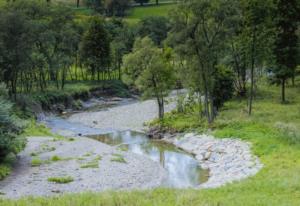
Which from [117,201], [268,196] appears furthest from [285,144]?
[117,201]

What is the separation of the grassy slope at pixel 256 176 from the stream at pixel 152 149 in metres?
4.71

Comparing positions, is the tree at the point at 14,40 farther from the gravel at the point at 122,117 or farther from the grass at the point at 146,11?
the grass at the point at 146,11

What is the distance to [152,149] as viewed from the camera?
142 ft

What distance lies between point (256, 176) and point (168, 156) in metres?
15.8

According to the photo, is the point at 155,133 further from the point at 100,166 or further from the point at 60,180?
the point at 60,180

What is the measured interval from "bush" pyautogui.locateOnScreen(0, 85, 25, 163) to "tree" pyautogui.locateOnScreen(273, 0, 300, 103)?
3444 cm

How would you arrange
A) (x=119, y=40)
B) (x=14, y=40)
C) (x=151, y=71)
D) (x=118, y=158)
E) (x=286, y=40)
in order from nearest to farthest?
1. (x=118, y=158)
2. (x=151, y=71)
3. (x=286, y=40)
4. (x=14, y=40)
5. (x=119, y=40)

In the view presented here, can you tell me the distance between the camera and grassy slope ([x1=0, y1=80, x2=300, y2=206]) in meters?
15.6

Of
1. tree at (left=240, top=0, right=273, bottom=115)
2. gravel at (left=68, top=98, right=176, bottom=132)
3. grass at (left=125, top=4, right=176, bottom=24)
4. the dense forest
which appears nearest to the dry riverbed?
the dense forest

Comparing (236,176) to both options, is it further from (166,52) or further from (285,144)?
(166,52)

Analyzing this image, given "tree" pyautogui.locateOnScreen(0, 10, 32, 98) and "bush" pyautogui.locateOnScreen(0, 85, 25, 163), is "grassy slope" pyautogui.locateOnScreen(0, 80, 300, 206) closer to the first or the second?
"bush" pyautogui.locateOnScreen(0, 85, 25, 163)

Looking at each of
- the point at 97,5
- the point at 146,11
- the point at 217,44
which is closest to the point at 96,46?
the point at 217,44

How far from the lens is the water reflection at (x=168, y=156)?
104 feet

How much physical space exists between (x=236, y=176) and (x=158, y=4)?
471 feet
